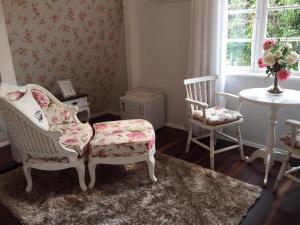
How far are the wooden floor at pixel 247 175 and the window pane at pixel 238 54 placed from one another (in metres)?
0.97

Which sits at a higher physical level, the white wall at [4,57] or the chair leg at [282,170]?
the white wall at [4,57]

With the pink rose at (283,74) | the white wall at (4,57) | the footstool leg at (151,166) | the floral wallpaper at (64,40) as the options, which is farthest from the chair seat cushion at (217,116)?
the white wall at (4,57)

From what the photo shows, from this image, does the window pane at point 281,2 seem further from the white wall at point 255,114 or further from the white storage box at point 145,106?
the white storage box at point 145,106

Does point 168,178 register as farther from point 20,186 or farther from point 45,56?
point 45,56

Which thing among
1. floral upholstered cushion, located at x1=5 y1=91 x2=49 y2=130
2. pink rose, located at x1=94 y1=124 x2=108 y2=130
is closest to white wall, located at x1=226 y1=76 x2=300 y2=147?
pink rose, located at x1=94 y1=124 x2=108 y2=130

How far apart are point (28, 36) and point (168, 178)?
2.01 meters

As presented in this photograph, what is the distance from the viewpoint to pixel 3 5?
7.71ft

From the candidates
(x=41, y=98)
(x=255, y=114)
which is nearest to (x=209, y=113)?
(x=255, y=114)

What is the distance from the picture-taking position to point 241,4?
2906mm

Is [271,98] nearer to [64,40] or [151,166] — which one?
[151,166]

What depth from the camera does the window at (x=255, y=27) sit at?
2.67 meters

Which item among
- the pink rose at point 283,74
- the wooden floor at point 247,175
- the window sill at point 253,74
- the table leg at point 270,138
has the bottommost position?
the wooden floor at point 247,175

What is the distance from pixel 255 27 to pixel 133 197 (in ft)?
7.10

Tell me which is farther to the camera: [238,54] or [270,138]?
[238,54]
